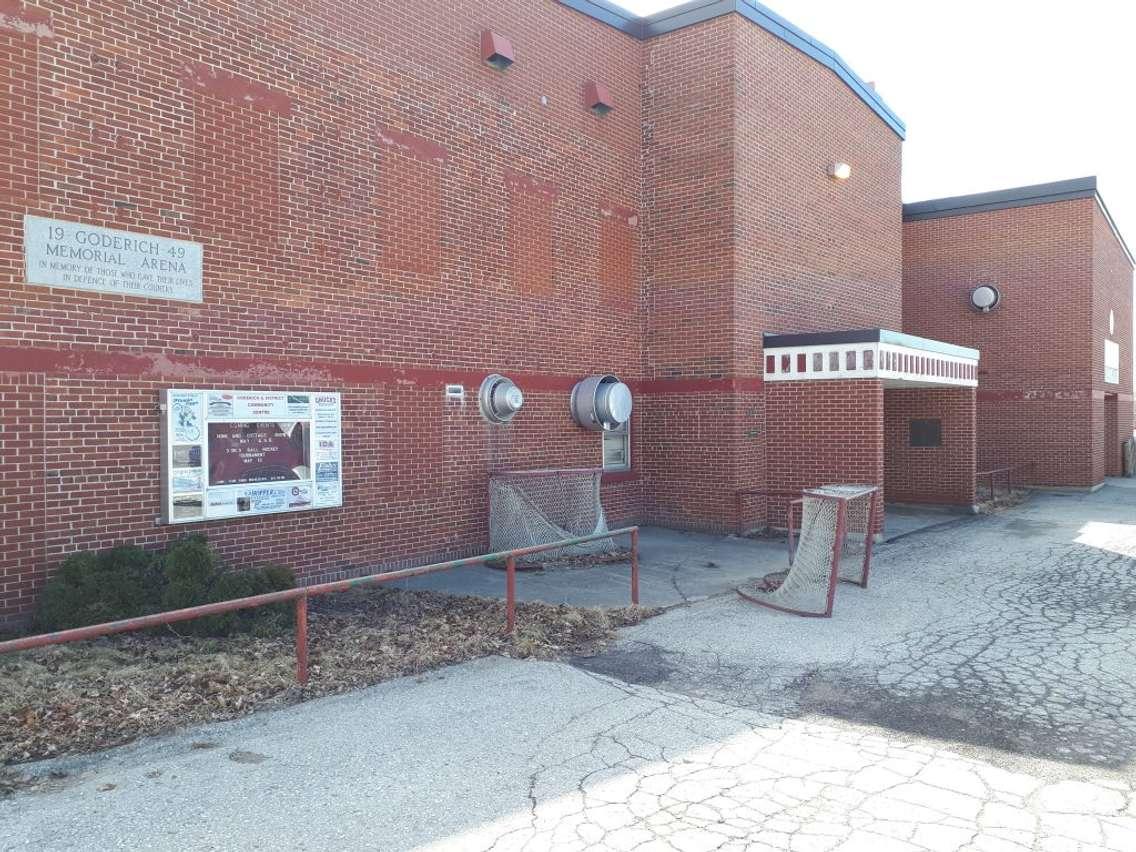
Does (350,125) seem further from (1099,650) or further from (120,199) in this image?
(1099,650)

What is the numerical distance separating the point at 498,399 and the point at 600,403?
1929 mm

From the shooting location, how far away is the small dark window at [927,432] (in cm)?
1766

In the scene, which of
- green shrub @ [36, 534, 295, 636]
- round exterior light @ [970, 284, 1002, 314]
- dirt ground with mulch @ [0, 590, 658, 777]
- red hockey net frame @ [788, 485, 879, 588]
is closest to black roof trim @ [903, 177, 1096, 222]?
round exterior light @ [970, 284, 1002, 314]

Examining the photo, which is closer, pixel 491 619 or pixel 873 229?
pixel 491 619

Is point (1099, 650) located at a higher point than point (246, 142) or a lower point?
lower

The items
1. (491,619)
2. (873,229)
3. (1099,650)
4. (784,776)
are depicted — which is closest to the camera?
(784,776)

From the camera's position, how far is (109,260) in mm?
8273

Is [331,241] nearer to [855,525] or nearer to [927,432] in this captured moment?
[855,525]

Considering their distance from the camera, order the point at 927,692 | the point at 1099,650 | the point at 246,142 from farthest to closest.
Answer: the point at 246,142 < the point at 1099,650 < the point at 927,692

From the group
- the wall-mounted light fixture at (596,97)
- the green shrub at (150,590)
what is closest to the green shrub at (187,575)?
the green shrub at (150,590)

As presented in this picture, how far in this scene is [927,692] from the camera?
629 cm

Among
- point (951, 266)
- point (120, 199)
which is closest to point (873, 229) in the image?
point (951, 266)

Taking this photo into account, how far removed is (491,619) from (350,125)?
6154 mm

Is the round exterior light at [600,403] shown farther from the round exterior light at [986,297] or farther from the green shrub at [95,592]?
the round exterior light at [986,297]
